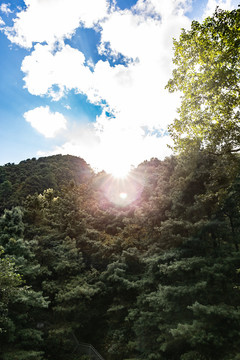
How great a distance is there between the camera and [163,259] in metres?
9.87

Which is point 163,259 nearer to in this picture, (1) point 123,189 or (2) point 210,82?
(2) point 210,82

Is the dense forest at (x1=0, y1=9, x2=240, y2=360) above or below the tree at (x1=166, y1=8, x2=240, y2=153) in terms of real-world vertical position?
below

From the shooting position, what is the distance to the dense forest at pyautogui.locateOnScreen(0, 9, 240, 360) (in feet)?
23.1

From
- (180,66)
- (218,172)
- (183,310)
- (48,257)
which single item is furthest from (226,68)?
(48,257)

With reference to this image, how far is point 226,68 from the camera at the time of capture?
646 cm

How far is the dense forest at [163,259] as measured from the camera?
703 cm

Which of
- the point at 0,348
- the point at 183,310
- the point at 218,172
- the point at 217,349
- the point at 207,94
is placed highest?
the point at 207,94

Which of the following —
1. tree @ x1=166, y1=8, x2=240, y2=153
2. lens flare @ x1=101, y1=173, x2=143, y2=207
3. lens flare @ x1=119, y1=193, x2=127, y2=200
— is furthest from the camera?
lens flare @ x1=119, y1=193, x2=127, y2=200

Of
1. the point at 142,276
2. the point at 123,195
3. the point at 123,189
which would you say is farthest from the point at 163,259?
the point at 123,189

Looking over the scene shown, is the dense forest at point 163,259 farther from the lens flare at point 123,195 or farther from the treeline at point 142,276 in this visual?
the lens flare at point 123,195

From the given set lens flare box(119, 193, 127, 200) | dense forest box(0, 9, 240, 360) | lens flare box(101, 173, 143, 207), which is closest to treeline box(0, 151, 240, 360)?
dense forest box(0, 9, 240, 360)

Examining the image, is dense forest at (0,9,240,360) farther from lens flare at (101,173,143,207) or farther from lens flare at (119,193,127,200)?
lens flare at (119,193,127,200)

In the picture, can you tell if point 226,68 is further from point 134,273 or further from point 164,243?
point 134,273

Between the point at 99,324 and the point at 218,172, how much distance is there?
14197 mm
